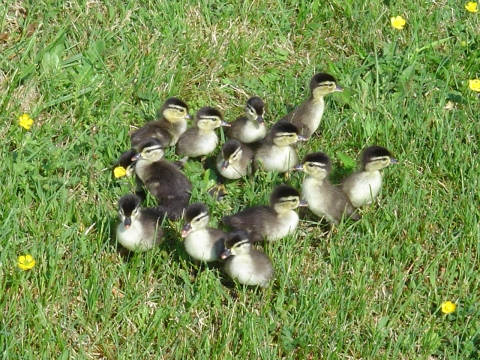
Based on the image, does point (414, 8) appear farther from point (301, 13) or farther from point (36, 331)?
point (36, 331)

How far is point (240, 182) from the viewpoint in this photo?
6.85 m

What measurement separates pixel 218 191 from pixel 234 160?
0.26m

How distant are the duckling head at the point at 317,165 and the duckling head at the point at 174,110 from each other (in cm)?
118

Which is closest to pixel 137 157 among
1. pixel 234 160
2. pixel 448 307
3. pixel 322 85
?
pixel 234 160

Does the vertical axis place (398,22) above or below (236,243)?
above

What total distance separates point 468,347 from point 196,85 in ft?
10.8

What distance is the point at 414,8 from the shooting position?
8234mm

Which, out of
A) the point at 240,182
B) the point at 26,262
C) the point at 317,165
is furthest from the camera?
the point at 240,182

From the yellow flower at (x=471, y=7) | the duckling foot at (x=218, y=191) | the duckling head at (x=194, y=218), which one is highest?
the yellow flower at (x=471, y=7)

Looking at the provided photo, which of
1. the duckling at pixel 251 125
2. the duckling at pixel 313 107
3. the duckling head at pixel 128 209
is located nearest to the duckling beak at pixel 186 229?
the duckling head at pixel 128 209

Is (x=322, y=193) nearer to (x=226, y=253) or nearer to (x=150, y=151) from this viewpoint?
(x=226, y=253)

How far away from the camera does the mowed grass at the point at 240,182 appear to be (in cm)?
550

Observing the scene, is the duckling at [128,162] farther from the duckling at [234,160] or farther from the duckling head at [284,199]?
the duckling head at [284,199]

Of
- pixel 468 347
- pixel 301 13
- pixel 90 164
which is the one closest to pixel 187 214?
pixel 90 164
